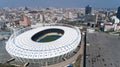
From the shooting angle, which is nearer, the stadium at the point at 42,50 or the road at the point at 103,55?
the stadium at the point at 42,50

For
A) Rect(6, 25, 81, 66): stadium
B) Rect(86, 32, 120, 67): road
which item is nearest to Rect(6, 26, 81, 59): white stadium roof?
Rect(6, 25, 81, 66): stadium

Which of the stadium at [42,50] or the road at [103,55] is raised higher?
the stadium at [42,50]

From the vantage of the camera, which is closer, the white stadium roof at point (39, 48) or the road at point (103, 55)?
the white stadium roof at point (39, 48)

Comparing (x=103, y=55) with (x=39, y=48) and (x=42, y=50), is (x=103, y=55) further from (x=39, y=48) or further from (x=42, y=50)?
(x=39, y=48)

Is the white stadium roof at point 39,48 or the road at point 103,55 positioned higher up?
the white stadium roof at point 39,48

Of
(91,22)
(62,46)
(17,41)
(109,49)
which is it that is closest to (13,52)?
(17,41)

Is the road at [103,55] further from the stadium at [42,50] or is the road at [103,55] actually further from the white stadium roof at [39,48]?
the white stadium roof at [39,48]

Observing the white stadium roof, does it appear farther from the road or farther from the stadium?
the road

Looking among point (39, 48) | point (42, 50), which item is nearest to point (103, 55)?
point (42, 50)

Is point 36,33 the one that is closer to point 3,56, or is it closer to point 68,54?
point 3,56

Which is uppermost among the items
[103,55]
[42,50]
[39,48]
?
[39,48]

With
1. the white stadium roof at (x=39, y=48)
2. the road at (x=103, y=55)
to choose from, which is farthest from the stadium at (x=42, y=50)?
the road at (x=103, y=55)
